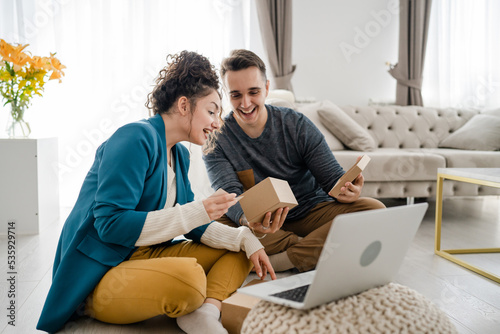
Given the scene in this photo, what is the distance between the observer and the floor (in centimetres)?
124

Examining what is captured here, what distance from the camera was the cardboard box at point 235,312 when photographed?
3.67 feet

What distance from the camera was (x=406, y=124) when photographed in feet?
11.2

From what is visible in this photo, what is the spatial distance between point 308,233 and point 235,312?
0.73 meters

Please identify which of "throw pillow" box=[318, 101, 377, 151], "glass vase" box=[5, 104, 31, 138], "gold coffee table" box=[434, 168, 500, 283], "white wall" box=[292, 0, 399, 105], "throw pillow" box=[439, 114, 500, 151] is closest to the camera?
"gold coffee table" box=[434, 168, 500, 283]

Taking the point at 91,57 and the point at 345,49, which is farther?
the point at 345,49

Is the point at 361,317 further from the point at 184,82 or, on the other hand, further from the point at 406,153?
the point at 406,153

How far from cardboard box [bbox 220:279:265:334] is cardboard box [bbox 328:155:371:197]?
0.58m

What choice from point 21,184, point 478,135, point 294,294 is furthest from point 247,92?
point 478,135

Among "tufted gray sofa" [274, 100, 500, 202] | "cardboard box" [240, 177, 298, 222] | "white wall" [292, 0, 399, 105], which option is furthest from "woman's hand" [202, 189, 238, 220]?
"white wall" [292, 0, 399, 105]

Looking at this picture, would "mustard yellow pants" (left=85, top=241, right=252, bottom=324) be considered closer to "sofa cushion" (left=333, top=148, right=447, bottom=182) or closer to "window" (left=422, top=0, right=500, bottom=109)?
"sofa cushion" (left=333, top=148, right=447, bottom=182)

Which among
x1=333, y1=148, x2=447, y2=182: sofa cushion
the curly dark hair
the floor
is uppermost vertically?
the curly dark hair

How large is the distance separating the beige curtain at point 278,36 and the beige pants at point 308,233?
7.13 feet

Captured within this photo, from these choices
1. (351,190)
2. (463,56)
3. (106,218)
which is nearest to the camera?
(106,218)

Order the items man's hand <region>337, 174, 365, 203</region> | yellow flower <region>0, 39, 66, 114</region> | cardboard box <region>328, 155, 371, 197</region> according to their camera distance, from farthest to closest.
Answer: yellow flower <region>0, 39, 66, 114</region>
man's hand <region>337, 174, 365, 203</region>
cardboard box <region>328, 155, 371, 197</region>
